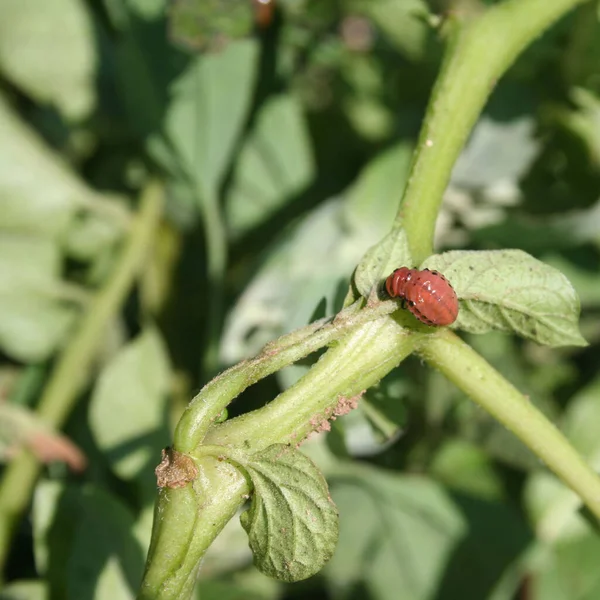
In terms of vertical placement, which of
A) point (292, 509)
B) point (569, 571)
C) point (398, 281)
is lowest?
point (569, 571)

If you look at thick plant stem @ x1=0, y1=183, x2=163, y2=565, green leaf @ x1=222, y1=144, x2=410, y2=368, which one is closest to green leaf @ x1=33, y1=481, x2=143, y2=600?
thick plant stem @ x1=0, y1=183, x2=163, y2=565

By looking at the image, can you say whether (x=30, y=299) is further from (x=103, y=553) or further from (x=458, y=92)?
(x=458, y=92)

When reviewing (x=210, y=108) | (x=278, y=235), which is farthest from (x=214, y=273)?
(x=210, y=108)

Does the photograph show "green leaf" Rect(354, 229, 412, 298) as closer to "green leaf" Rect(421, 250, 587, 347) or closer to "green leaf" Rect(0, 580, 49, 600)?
"green leaf" Rect(421, 250, 587, 347)

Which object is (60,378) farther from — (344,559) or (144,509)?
(344,559)

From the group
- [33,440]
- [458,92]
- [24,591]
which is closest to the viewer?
[458,92]

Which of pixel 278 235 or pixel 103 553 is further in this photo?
pixel 278 235
